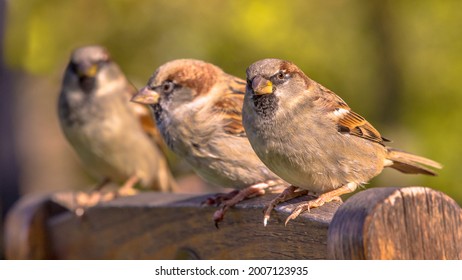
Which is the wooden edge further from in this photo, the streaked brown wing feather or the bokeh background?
the bokeh background

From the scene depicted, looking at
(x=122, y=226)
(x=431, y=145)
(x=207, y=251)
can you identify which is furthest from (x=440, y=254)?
(x=431, y=145)

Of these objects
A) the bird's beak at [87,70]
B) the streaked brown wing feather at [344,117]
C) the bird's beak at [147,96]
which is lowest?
the streaked brown wing feather at [344,117]

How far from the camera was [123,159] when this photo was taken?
4.14m

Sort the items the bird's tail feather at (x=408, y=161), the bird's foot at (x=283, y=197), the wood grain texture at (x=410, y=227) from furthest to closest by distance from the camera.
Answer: the bird's tail feather at (x=408, y=161) → the bird's foot at (x=283, y=197) → the wood grain texture at (x=410, y=227)

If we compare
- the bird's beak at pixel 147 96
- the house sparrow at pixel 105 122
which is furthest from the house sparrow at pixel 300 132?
the house sparrow at pixel 105 122

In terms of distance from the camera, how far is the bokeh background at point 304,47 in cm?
590

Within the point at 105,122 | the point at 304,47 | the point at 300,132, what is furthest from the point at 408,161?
the point at 304,47

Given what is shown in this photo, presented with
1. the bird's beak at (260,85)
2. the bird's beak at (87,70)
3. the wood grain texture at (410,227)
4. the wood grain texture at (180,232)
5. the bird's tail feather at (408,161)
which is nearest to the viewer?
the wood grain texture at (410,227)

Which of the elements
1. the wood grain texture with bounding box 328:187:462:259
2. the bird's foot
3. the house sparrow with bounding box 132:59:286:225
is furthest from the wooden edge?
the wood grain texture with bounding box 328:187:462:259

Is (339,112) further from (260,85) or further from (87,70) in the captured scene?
(87,70)

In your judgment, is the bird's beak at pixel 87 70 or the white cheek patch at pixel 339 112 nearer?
Answer: the white cheek patch at pixel 339 112

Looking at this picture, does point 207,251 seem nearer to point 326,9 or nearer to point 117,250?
point 117,250

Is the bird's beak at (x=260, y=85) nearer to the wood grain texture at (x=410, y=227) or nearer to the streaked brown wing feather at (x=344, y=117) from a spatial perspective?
the streaked brown wing feather at (x=344, y=117)

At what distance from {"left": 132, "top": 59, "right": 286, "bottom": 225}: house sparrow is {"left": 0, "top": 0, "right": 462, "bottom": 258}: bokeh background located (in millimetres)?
3128
